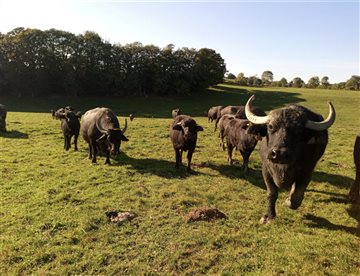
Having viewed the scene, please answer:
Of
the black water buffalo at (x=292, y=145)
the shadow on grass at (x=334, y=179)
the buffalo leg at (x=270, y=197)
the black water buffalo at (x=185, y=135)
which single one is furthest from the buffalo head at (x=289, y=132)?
the black water buffalo at (x=185, y=135)

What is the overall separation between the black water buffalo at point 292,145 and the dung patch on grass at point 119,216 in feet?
11.3

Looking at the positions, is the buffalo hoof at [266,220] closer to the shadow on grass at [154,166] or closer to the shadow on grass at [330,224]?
the shadow on grass at [330,224]

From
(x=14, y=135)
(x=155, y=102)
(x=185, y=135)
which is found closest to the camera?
(x=185, y=135)

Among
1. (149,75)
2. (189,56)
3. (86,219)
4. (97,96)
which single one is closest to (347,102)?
(189,56)

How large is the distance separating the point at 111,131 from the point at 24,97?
142 feet

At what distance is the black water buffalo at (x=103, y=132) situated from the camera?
492 inches

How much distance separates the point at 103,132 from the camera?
12.9 m

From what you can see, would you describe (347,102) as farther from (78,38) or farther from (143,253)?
(143,253)

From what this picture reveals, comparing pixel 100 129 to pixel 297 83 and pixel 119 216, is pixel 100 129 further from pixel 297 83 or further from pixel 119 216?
pixel 297 83

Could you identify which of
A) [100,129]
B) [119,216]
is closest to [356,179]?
[119,216]

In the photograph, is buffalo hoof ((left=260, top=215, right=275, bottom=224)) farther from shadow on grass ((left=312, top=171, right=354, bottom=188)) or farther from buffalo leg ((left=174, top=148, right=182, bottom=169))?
buffalo leg ((left=174, top=148, right=182, bottom=169))

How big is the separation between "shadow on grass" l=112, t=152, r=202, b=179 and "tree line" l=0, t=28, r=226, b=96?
125ft

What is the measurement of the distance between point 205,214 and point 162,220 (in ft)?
3.45

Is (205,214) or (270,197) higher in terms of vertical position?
(270,197)
